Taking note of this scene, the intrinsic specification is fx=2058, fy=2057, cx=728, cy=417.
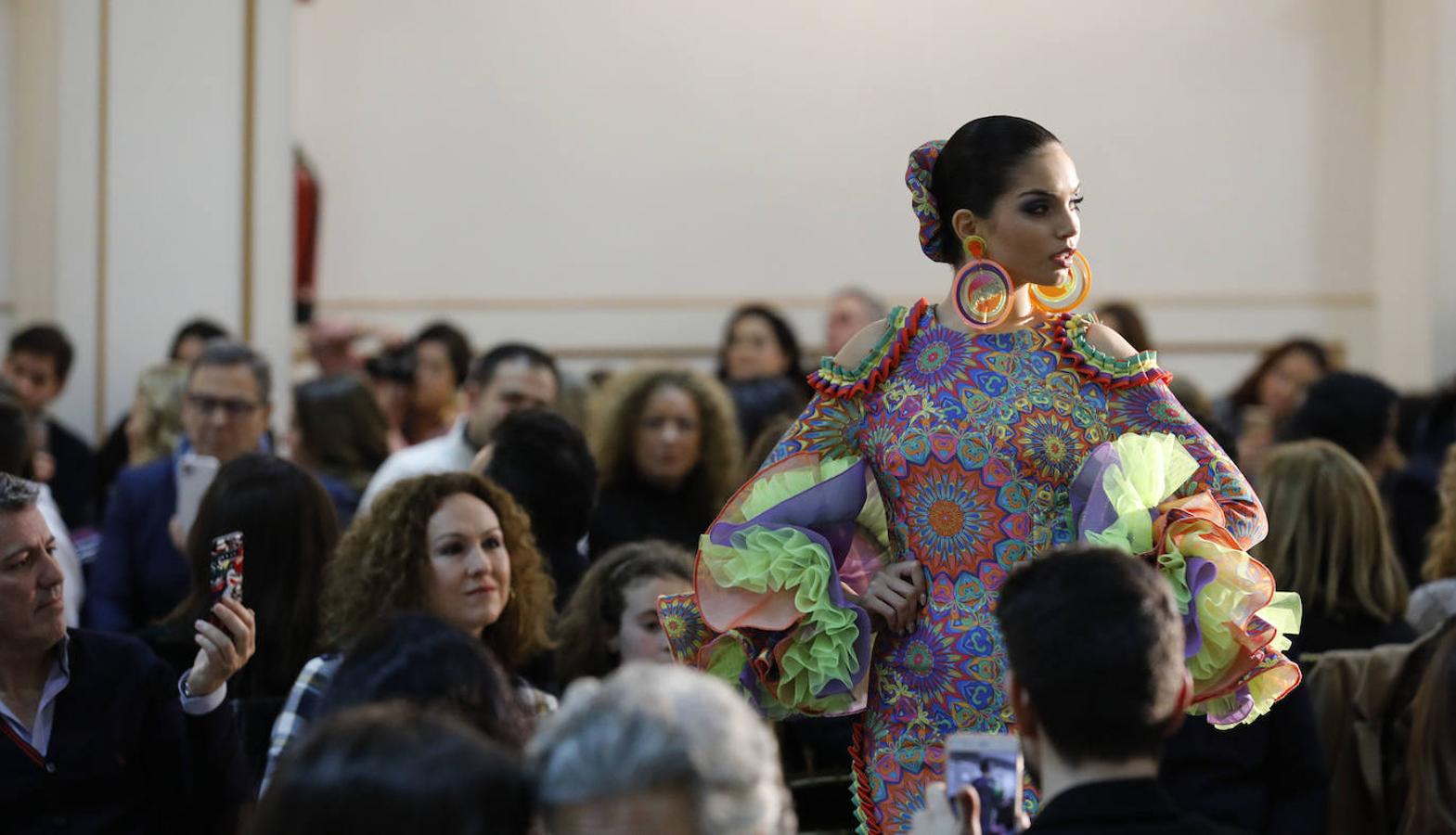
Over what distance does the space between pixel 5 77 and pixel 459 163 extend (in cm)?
260

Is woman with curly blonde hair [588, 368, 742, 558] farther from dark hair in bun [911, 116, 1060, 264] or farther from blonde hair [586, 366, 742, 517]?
dark hair in bun [911, 116, 1060, 264]

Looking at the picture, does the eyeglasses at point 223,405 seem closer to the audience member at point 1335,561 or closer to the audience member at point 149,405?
the audience member at point 149,405

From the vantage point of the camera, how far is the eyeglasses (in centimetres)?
612

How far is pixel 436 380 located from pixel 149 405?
1797mm

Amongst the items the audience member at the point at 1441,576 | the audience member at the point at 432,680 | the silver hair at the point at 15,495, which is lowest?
the audience member at the point at 1441,576

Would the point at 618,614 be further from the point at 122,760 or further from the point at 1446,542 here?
the point at 1446,542

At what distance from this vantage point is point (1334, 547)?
4930 millimetres

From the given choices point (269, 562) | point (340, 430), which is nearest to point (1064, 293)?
point (269, 562)

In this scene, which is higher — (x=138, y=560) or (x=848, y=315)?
(x=848, y=315)

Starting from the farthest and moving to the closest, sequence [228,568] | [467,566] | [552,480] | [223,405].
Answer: [223,405] → [552,480] → [467,566] → [228,568]

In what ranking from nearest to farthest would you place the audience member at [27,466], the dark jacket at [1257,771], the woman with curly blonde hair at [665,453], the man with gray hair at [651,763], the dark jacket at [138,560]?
the man with gray hair at [651,763] → the dark jacket at [1257,771] → the audience member at [27,466] → the dark jacket at [138,560] → the woman with curly blonde hair at [665,453]

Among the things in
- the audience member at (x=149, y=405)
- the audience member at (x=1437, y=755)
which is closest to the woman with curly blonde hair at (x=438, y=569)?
the audience member at (x=1437, y=755)

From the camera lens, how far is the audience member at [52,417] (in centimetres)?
752

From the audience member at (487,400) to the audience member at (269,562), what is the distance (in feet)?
4.15
